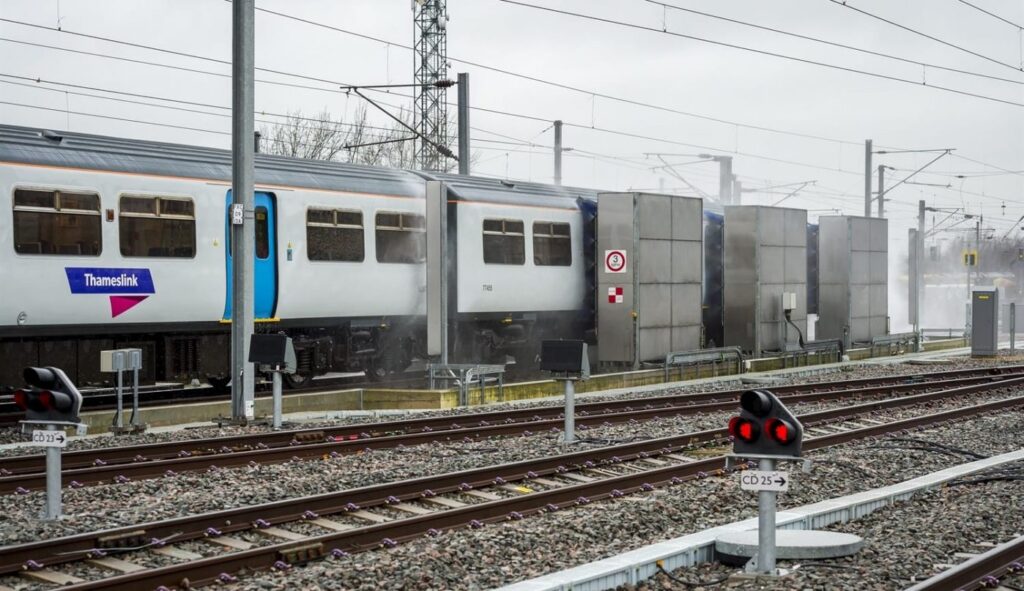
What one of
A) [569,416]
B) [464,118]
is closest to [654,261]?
[464,118]

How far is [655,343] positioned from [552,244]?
2983mm

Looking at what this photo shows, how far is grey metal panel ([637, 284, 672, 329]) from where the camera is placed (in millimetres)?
25109

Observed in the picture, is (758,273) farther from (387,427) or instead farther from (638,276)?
(387,427)

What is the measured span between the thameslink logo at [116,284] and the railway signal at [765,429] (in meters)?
11.9

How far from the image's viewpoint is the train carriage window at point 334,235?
20562mm

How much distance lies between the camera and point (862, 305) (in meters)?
34.1

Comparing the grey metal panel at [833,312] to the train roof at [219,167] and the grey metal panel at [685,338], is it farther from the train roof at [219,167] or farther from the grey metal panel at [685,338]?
the train roof at [219,167]

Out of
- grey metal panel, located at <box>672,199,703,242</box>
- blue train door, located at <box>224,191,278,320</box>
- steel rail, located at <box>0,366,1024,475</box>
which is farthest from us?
grey metal panel, located at <box>672,199,703,242</box>

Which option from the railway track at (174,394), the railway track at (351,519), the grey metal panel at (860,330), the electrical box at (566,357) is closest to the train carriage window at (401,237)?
the railway track at (174,394)

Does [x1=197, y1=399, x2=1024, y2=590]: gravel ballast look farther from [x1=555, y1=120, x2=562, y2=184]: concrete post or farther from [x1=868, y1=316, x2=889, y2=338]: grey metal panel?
[x1=555, y1=120, x2=562, y2=184]: concrete post

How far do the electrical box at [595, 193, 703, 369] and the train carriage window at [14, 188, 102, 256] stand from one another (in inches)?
438

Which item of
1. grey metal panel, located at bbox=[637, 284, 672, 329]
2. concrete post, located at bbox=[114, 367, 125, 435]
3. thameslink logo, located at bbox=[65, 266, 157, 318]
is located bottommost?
concrete post, located at bbox=[114, 367, 125, 435]

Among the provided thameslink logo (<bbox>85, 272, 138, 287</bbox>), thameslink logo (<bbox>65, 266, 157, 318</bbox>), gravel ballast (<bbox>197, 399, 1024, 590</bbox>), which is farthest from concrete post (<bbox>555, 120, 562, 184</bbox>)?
gravel ballast (<bbox>197, 399, 1024, 590</bbox>)

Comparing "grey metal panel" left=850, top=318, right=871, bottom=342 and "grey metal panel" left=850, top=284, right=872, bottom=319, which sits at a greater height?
"grey metal panel" left=850, top=284, right=872, bottom=319
